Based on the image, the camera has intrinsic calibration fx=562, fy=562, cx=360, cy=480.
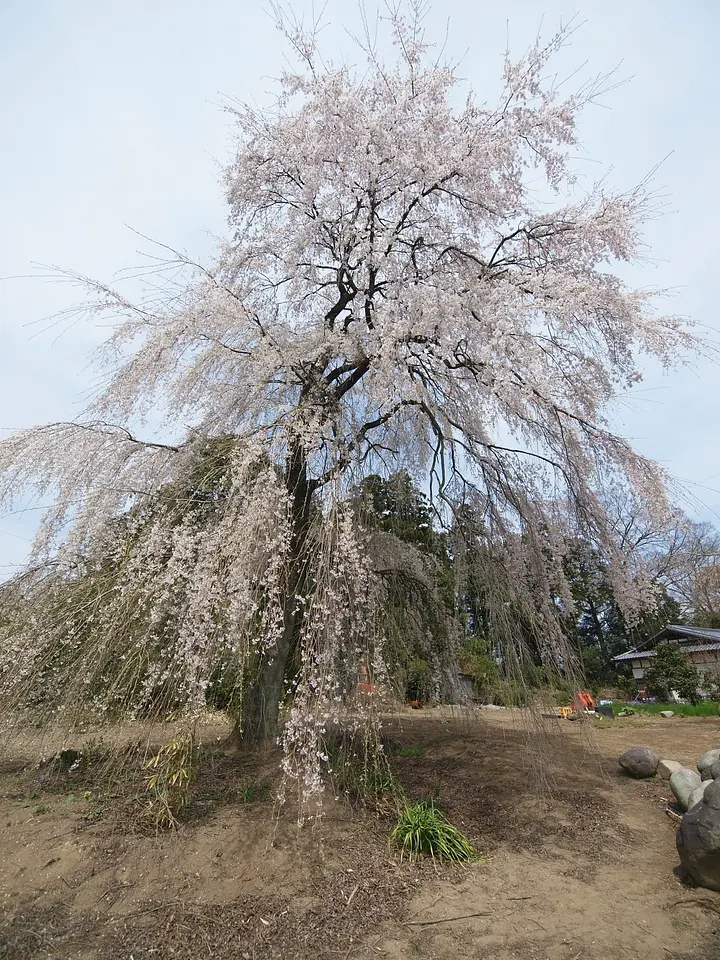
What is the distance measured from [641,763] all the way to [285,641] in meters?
3.85

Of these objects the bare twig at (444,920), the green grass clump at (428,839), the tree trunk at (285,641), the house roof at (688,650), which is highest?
the house roof at (688,650)

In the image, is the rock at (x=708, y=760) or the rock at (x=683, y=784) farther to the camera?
the rock at (x=708, y=760)

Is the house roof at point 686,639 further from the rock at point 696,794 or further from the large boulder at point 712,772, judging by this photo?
the rock at point 696,794

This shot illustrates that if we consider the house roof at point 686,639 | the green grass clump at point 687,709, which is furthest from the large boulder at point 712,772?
the house roof at point 686,639

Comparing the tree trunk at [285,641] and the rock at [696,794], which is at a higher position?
the tree trunk at [285,641]

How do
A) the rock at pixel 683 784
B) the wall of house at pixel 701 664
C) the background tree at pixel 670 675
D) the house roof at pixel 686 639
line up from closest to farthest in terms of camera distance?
the rock at pixel 683 784, the background tree at pixel 670 675, the wall of house at pixel 701 664, the house roof at pixel 686 639

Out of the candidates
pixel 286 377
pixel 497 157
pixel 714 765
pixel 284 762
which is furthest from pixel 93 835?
pixel 497 157

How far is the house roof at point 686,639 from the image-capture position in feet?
46.6

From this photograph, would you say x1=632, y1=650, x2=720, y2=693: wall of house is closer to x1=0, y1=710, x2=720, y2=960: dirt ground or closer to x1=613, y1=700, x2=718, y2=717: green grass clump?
x1=613, y1=700, x2=718, y2=717: green grass clump

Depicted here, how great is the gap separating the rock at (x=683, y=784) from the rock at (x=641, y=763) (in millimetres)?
721

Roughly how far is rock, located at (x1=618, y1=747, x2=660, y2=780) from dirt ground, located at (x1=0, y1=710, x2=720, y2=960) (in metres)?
0.61

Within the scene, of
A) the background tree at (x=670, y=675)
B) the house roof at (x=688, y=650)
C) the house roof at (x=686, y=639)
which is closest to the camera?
the background tree at (x=670, y=675)

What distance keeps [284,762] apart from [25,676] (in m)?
1.94

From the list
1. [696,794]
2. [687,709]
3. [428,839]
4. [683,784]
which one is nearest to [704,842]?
[696,794]
